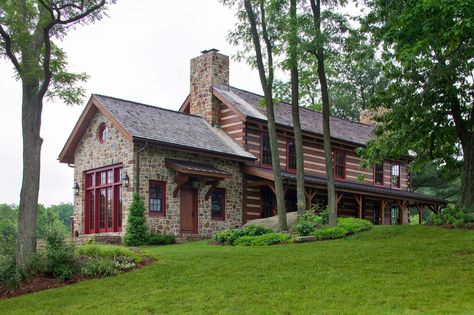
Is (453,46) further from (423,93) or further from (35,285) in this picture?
(35,285)

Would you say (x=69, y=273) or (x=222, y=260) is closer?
(x=69, y=273)

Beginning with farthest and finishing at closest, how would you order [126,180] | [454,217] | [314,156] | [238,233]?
[314,156], [126,180], [238,233], [454,217]

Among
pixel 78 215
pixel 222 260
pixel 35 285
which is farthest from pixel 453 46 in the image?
pixel 78 215

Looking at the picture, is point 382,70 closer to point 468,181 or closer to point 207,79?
point 468,181

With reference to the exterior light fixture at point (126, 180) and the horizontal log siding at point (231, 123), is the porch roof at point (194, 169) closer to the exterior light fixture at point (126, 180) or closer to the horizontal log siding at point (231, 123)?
the exterior light fixture at point (126, 180)

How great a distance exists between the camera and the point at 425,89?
18516 mm

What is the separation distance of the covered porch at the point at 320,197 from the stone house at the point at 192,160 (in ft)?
0.20

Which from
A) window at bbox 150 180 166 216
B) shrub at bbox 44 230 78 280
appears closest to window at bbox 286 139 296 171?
window at bbox 150 180 166 216

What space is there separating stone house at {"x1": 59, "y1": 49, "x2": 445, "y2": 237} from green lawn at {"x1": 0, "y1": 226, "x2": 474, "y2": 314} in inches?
299

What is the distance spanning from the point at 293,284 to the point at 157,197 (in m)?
12.3

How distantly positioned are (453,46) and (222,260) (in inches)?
293

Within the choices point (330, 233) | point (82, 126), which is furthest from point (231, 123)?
point (330, 233)

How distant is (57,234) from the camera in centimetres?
1447

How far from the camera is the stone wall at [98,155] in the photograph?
22984 mm
